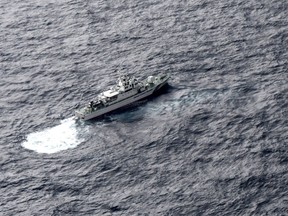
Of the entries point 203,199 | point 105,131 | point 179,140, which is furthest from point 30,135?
point 203,199

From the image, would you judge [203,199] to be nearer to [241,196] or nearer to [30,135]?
[241,196]

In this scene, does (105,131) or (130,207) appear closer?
(130,207)

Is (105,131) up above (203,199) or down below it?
above

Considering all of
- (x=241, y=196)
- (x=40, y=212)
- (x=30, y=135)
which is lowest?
(x=241, y=196)

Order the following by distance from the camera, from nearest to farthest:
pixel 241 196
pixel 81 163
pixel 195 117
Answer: pixel 241 196
pixel 81 163
pixel 195 117

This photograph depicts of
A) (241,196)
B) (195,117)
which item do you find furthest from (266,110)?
(241,196)

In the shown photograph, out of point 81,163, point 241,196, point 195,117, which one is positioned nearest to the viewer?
point 241,196
